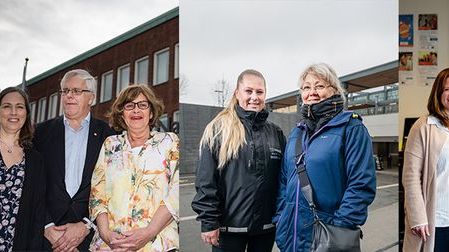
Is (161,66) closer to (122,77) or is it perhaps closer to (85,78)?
(122,77)

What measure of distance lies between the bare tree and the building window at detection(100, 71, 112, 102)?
48cm

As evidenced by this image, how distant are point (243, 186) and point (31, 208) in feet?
2.98

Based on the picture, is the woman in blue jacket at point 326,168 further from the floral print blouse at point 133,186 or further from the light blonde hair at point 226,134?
the floral print blouse at point 133,186

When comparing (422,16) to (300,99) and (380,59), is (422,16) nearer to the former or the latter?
(380,59)

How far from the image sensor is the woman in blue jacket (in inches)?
64.1

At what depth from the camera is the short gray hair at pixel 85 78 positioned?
1.87 meters

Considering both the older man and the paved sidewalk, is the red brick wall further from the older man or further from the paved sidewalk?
the paved sidewalk

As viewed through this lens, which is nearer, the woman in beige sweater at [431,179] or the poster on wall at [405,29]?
the woman in beige sweater at [431,179]

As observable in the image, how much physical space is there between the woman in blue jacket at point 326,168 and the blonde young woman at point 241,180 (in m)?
0.07

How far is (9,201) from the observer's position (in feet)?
5.82

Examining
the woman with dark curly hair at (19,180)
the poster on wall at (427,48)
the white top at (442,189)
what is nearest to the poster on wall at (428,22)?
the poster on wall at (427,48)

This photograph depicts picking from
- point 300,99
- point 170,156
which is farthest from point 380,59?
point 170,156

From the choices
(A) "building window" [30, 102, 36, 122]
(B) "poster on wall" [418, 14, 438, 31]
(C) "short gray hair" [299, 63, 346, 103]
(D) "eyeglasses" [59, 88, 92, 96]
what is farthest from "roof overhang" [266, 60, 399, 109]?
(A) "building window" [30, 102, 36, 122]

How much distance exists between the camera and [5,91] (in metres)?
1.85
